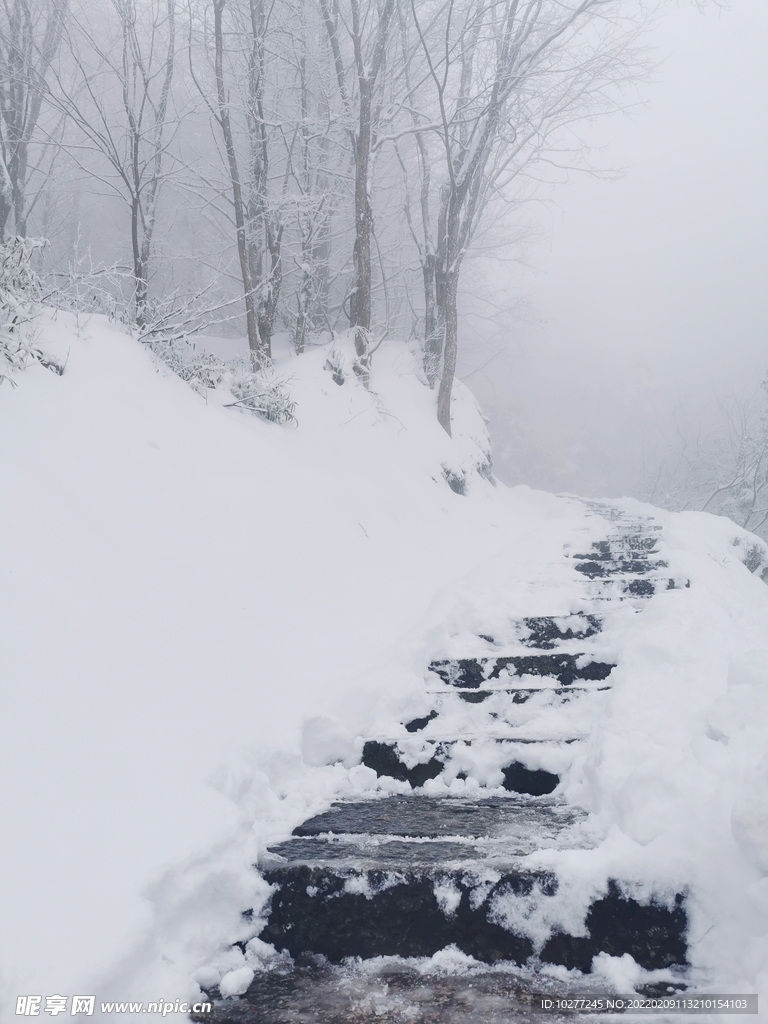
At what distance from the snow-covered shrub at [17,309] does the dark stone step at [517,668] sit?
8.80ft

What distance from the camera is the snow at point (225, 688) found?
1.46m

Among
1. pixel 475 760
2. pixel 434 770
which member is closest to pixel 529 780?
pixel 475 760

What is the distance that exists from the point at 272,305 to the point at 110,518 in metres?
8.01

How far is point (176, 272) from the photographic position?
17.9 meters

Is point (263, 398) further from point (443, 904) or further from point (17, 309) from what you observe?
point (443, 904)

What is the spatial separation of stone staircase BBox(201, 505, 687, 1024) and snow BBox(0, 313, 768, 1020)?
2.1 inches

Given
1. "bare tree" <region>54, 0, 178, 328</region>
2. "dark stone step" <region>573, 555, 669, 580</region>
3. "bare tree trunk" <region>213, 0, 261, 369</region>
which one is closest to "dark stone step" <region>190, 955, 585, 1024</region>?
"dark stone step" <region>573, 555, 669, 580</region>

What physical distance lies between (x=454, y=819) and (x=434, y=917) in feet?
1.60

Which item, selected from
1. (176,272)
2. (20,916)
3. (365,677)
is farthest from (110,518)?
(176,272)

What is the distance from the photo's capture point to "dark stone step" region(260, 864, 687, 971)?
1523 millimetres

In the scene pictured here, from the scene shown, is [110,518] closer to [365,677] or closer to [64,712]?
[64,712]

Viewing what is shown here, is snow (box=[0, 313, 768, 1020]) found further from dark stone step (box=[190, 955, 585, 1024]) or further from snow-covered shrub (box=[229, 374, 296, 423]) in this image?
snow-covered shrub (box=[229, 374, 296, 423])

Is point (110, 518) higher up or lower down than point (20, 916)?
higher up

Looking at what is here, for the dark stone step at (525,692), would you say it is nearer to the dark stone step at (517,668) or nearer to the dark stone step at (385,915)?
the dark stone step at (517,668)
